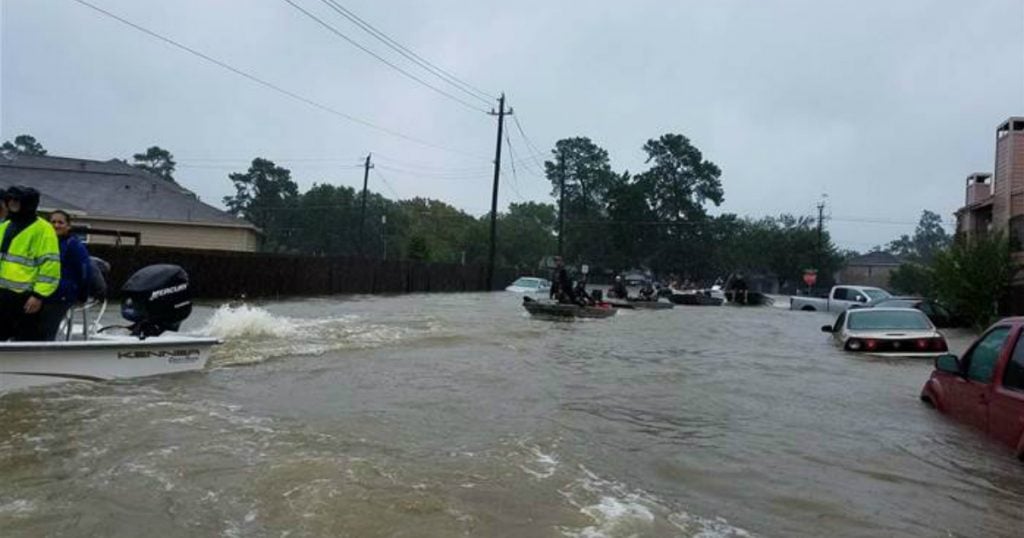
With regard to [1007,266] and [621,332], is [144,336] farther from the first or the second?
[1007,266]

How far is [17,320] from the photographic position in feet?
24.5

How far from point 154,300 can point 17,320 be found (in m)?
1.95

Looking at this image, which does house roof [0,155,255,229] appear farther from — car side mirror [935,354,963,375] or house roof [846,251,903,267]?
house roof [846,251,903,267]

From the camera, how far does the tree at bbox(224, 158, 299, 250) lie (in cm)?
9512

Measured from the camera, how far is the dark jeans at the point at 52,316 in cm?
753

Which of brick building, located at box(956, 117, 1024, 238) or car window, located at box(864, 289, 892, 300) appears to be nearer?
brick building, located at box(956, 117, 1024, 238)

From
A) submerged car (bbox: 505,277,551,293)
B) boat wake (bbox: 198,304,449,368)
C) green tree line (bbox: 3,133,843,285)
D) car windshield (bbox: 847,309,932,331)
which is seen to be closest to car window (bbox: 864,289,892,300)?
car windshield (bbox: 847,309,932,331)

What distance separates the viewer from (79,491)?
513 centimetres

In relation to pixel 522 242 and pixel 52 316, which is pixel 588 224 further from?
pixel 52 316

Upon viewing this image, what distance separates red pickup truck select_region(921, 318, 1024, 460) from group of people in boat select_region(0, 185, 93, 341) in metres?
7.40

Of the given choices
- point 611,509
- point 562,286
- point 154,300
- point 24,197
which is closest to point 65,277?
point 24,197

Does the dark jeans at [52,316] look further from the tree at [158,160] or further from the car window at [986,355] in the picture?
the tree at [158,160]

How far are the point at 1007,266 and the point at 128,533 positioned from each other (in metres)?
26.1

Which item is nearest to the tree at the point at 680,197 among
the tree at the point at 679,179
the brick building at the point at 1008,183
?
the tree at the point at 679,179
